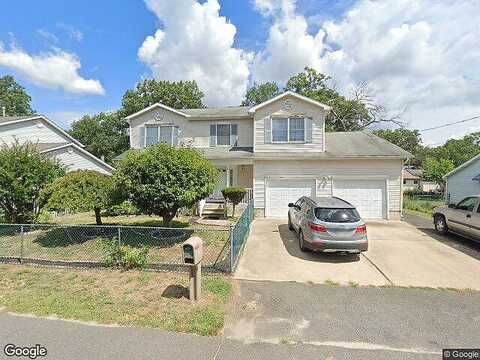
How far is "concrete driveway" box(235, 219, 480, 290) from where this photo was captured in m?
6.21

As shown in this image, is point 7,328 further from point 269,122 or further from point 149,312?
point 269,122

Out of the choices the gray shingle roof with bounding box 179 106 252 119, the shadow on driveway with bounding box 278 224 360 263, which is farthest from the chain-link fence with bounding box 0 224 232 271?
the gray shingle roof with bounding box 179 106 252 119

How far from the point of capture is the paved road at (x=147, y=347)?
344cm

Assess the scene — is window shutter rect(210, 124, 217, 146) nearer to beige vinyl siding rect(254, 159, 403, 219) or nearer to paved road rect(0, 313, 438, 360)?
beige vinyl siding rect(254, 159, 403, 219)

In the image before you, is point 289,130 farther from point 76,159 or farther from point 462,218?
point 76,159

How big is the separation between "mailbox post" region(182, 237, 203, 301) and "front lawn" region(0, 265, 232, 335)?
6.9 inches

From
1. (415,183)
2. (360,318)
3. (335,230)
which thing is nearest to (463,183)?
(335,230)

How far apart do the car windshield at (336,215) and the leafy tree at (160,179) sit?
144 inches

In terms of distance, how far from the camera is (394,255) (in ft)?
26.1

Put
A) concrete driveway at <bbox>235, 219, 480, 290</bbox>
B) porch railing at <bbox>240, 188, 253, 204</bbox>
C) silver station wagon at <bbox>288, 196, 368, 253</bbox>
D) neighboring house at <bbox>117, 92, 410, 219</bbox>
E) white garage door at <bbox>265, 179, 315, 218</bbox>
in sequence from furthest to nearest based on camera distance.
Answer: porch railing at <bbox>240, 188, 253, 204</bbox> < white garage door at <bbox>265, 179, 315, 218</bbox> < neighboring house at <bbox>117, 92, 410, 219</bbox> < silver station wagon at <bbox>288, 196, 368, 253</bbox> < concrete driveway at <bbox>235, 219, 480, 290</bbox>

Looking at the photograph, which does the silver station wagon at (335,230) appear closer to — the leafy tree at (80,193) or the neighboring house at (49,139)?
the leafy tree at (80,193)

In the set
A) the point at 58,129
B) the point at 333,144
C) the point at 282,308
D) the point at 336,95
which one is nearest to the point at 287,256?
the point at 282,308

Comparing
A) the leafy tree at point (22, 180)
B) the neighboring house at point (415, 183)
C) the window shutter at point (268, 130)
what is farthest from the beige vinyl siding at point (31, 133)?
the neighboring house at point (415, 183)

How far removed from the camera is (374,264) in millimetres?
7172
